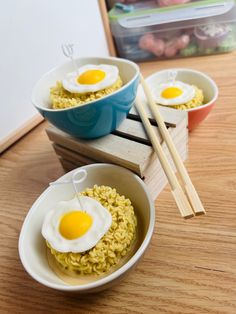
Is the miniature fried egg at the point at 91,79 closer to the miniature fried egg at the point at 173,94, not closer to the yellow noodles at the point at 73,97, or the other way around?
the yellow noodles at the point at 73,97

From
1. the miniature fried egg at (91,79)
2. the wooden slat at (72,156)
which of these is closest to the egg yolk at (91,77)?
the miniature fried egg at (91,79)

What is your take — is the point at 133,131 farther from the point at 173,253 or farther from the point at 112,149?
the point at 173,253

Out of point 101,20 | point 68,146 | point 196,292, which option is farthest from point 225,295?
→ point 101,20

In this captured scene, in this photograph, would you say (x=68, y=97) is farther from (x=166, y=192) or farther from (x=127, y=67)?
(x=166, y=192)

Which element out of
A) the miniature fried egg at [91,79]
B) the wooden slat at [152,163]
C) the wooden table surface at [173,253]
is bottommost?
the wooden table surface at [173,253]

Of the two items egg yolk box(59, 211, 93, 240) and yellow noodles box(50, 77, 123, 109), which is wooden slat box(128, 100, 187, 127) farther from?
egg yolk box(59, 211, 93, 240)

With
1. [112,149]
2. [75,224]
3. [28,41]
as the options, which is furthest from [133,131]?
[28,41]

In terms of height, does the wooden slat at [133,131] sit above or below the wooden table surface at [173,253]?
above

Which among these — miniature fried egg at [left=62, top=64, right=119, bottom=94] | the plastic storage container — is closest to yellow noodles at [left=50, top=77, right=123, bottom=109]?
miniature fried egg at [left=62, top=64, right=119, bottom=94]
